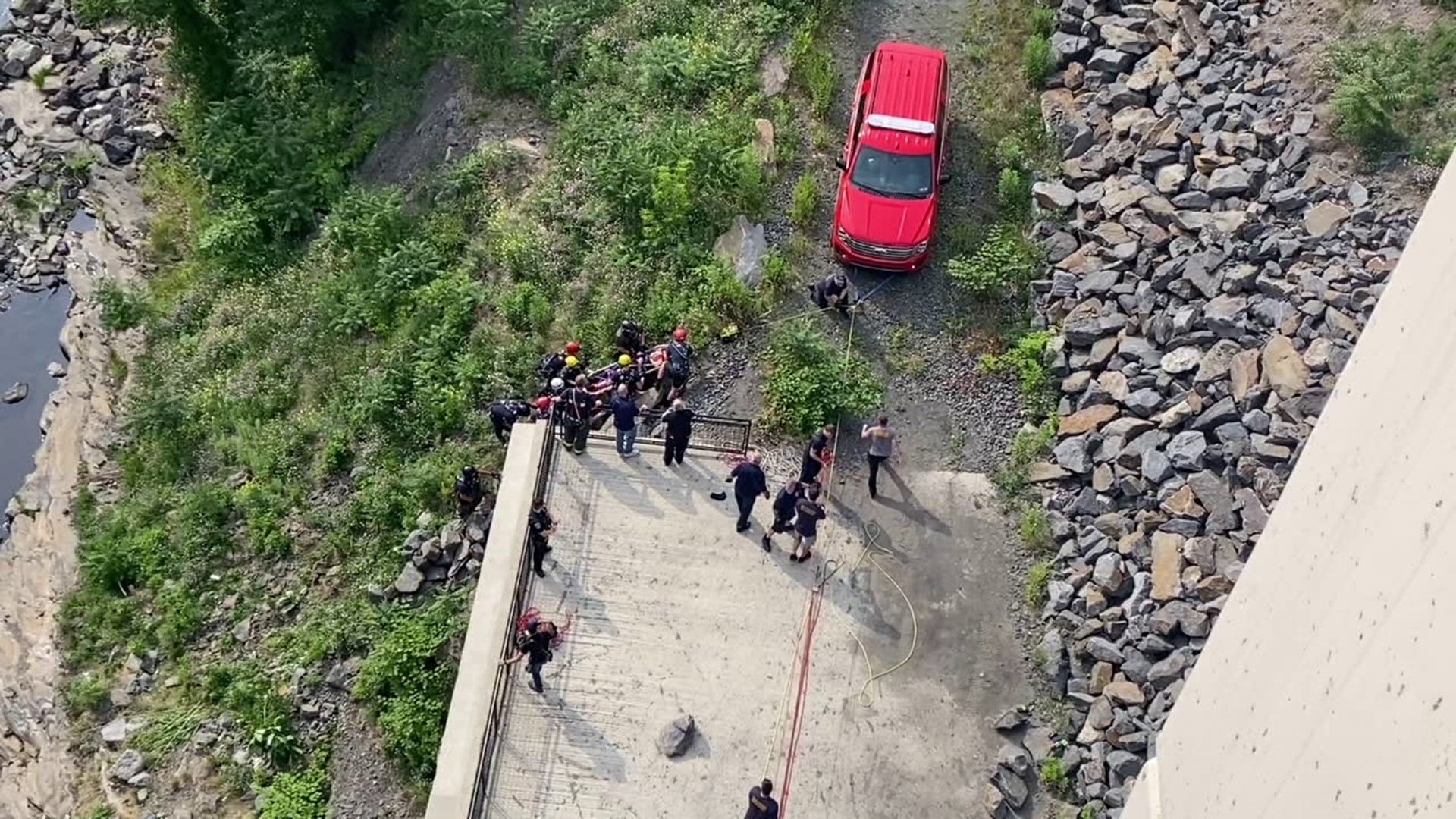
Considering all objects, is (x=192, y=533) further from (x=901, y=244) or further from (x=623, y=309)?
(x=901, y=244)

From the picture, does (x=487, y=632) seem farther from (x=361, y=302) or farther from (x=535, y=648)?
(x=361, y=302)

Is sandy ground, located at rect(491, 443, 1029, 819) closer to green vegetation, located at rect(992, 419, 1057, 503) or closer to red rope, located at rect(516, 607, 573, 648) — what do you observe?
red rope, located at rect(516, 607, 573, 648)

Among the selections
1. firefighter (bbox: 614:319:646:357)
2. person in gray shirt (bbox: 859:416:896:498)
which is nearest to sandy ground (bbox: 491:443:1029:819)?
person in gray shirt (bbox: 859:416:896:498)

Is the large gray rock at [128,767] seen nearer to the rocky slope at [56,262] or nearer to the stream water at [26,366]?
the rocky slope at [56,262]

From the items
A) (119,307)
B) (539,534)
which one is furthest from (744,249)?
(119,307)

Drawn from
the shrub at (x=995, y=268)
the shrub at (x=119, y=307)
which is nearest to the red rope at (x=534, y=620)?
the shrub at (x=995, y=268)

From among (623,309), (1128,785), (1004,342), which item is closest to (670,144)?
(623,309)
